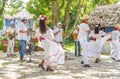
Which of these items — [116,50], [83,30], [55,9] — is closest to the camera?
[83,30]

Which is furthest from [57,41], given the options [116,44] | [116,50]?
[116,50]

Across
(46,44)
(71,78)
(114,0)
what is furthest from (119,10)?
(71,78)

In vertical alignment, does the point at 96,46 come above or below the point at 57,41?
below

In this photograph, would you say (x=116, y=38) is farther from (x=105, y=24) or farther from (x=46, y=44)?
(x=105, y=24)

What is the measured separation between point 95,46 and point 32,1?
35211 millimetres

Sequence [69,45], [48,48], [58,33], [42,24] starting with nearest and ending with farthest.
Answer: [42,24]
[48,48]
[58,33]
[69,45]

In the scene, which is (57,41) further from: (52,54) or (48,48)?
(52,54)

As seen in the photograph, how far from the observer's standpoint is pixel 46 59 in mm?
12875

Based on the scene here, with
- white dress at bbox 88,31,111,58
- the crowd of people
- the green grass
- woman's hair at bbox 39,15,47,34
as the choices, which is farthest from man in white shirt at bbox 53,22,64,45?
the green grass

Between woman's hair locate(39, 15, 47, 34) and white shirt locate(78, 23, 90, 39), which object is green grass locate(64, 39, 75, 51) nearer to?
white shirt locate(78, 23, 90, 39)

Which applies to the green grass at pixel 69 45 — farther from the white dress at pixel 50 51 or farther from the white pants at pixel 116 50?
the white dress at pixel 50 51

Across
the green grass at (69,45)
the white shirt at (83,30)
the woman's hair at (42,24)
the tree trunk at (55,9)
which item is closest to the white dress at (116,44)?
the white shirt at (83,30)

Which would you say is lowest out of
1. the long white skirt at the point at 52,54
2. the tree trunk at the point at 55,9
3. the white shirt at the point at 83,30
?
the long white skirt at the point at 52,54

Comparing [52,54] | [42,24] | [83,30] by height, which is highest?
[42,24]
